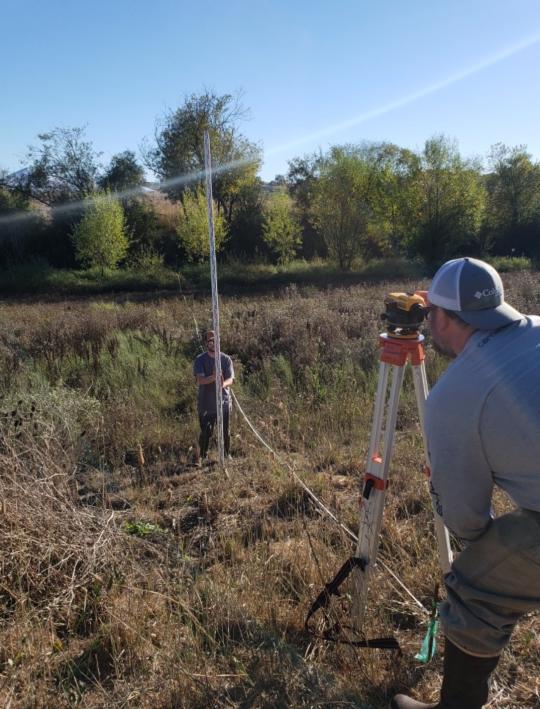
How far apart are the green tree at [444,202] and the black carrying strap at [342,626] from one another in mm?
35308

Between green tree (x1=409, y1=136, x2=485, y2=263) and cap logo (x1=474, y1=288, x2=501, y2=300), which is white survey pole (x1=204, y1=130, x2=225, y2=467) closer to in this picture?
cap logo (x1=474, y1=288, x2=501, y2=300)

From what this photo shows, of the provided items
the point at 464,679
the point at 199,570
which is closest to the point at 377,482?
the point at 464,679

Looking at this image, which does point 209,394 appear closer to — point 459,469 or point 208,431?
point 208,431

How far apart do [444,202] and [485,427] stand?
36083mm

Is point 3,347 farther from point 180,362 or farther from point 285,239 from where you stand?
point 285,239

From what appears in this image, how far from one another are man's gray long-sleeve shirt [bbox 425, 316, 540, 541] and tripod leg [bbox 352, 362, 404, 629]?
483mm

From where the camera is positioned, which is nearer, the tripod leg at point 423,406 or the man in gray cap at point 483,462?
the man in gray cap at point 483,462

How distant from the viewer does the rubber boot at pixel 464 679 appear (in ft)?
6.00

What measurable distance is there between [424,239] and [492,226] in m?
7.35

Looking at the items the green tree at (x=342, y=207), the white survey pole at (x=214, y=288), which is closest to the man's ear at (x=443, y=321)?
the white survey pole at (x=214, y=288)

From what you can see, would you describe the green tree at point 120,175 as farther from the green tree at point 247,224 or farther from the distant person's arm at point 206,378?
the distant person's arm at point 206,378

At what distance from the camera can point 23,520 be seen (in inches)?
114

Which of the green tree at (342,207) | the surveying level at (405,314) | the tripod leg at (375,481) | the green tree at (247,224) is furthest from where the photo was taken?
the green tree at (247,224)

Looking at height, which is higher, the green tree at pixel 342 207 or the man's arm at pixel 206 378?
the green tree at pixel 342 207
